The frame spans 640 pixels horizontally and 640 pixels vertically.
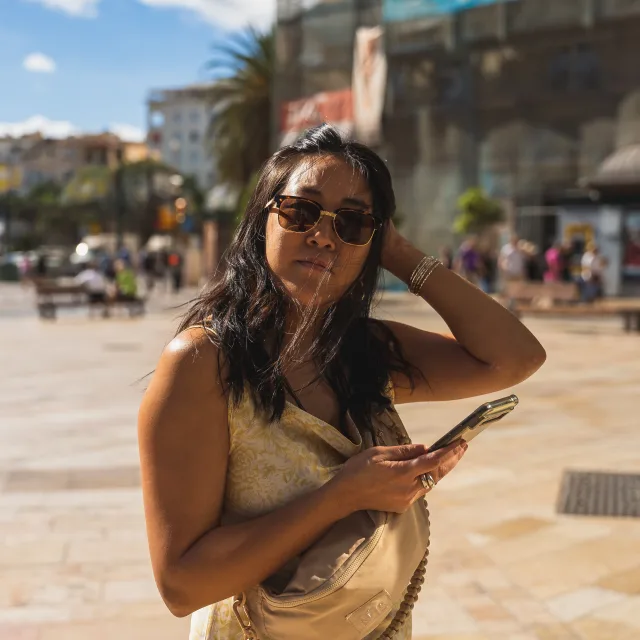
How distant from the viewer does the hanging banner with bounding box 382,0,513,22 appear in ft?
113

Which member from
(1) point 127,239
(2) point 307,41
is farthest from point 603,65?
(1) point 127,239

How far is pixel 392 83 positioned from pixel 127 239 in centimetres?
5492

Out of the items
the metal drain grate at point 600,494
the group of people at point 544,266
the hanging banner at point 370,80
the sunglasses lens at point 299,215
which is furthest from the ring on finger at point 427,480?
the hanging banner at point 370,80

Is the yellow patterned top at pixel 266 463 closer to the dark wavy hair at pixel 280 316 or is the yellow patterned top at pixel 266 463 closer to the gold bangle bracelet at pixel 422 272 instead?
the dark wavy hair at pixel 280 316

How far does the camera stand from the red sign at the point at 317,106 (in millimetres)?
38594

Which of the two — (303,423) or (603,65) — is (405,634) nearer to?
(303,423)

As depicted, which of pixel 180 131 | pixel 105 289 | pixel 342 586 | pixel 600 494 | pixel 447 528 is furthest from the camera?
pixel 180 131

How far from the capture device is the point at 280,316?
1.78 meters

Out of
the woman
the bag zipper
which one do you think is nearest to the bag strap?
the woman

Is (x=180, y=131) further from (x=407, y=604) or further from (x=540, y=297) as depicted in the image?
(x=407, y=604)

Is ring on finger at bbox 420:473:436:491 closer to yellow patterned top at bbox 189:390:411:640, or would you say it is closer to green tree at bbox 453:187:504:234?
yellow patterned top at bbox 189:390:411:640

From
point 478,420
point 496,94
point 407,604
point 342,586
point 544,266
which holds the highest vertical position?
point 496,94

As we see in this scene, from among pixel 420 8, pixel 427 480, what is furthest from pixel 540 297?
pixel 427 480

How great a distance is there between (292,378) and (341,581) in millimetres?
378
